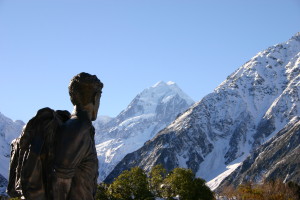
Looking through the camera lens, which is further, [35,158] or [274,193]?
[274,193]

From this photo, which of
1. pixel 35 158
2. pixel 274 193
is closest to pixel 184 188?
pixel 274 193

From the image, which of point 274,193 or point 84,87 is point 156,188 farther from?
point 84,87

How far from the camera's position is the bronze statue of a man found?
694cm

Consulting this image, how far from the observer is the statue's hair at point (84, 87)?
7523mm

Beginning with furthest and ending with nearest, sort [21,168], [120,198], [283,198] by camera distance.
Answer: [283,198]
[120,198]
[21,168]

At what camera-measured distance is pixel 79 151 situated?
6977mm

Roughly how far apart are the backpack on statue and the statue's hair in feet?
1.66

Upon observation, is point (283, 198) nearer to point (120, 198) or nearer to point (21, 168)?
point (120, 198)

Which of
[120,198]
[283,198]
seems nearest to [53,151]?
[120,198]

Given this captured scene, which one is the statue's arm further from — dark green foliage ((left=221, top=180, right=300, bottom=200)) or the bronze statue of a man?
dark green foliage ((left=221, top=180, right=300, bottom=200))

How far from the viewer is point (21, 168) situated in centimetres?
689

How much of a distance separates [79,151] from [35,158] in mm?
482

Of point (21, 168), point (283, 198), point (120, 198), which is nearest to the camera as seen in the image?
point (21, 168)

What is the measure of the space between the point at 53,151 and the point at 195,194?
7164 centimetres
